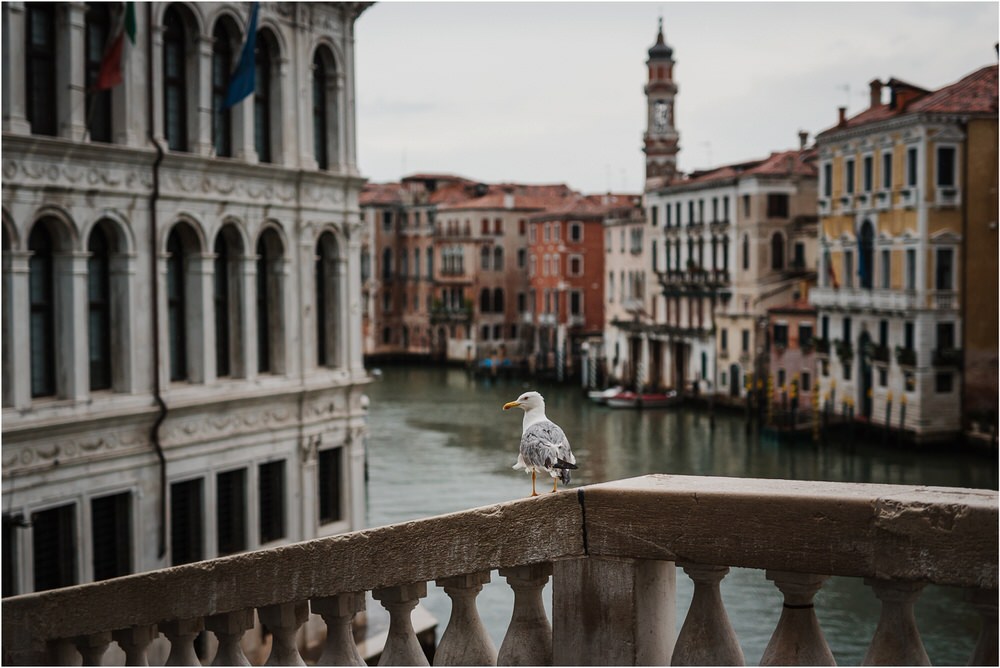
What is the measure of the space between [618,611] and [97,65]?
9131 millimetres

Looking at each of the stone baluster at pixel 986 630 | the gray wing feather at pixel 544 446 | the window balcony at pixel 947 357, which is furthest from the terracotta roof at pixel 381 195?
the stone baluster at pixel 986 630

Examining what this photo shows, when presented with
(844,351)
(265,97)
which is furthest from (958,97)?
(265,97)

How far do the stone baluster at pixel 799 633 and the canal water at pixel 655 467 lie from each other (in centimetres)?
1067

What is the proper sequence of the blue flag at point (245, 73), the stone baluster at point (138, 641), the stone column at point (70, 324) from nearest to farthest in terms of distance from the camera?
the stone baluster at point (138, 641), the stone column at point (70, 324), the blue flag at point (245, 73)

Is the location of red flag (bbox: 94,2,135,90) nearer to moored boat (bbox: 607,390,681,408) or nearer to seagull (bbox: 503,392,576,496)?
seagull (bbox: 503,392,576,496)

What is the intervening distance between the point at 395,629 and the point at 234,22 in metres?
9.80

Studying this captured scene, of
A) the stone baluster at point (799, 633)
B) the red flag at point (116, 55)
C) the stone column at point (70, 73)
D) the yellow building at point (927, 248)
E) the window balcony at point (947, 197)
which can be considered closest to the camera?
the stone baluster at point (799, 633)

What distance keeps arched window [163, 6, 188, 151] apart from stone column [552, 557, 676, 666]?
930 centimetres

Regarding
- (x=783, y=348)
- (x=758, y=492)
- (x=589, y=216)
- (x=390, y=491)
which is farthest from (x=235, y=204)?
(x=589, y=216)

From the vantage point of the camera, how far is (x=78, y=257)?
10438mm

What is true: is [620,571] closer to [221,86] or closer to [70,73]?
[70,73]

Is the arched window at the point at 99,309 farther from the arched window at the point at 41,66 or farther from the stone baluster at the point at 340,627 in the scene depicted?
the stone baluster at the point at 340,627

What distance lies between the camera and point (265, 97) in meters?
12.6

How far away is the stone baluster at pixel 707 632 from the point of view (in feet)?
8.82
